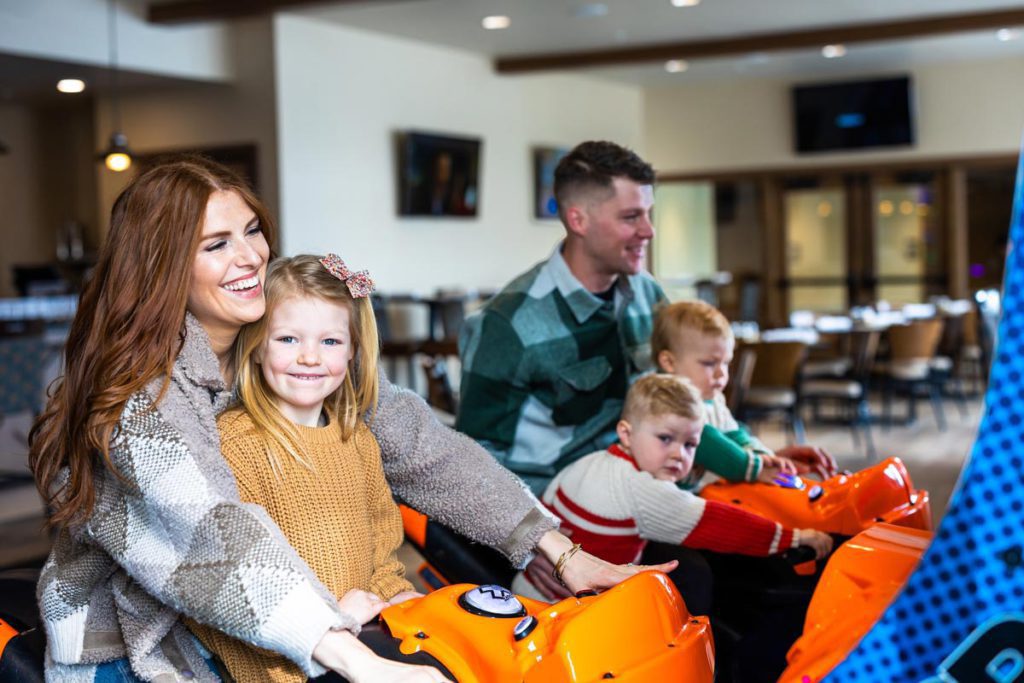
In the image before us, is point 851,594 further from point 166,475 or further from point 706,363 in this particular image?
point 706,363

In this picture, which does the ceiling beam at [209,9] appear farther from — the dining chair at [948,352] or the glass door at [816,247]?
the glass door at [816,247]

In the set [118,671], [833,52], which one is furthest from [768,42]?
[118,671]

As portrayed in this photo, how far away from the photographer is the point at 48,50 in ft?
26.8

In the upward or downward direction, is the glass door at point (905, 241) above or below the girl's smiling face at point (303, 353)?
above

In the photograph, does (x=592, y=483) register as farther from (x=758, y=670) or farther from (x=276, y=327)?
(x=276, y=327)

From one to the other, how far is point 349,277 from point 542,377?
0.93 m

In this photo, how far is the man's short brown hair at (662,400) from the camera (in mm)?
2295

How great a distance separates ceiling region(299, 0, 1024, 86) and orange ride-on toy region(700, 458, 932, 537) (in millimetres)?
6367

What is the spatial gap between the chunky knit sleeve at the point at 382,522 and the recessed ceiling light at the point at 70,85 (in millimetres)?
8441

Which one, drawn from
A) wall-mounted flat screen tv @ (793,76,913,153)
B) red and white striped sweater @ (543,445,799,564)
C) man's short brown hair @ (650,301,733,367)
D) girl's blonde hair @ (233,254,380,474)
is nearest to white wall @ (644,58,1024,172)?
wall-mounted flat screen tv @ (793,76,913,153)

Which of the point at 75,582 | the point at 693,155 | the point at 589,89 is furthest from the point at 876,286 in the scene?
the point at 75,582

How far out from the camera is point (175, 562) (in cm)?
151

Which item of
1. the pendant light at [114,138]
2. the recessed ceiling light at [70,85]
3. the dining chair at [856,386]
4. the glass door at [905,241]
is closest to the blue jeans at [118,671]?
the dining chair at [856,386]

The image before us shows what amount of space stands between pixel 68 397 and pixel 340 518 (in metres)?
0.43
